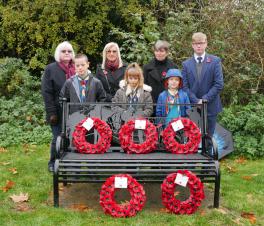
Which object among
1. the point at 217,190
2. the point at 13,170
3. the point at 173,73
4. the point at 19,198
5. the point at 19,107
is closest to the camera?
the point at 217,190

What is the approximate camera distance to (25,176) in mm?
6395

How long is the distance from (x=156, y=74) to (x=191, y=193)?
1.94m

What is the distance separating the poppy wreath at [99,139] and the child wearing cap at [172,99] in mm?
778

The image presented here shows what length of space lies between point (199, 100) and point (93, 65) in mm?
5674

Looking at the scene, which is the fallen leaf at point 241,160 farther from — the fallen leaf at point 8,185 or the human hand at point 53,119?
the fallen leaf at point 8,185

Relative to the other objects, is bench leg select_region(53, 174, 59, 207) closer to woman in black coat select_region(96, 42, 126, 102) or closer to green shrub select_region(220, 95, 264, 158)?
woman in black coat select_region(96, 42, 126, 102)

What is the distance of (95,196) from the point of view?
5.60 m

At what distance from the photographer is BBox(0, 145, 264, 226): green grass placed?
4.73 meters

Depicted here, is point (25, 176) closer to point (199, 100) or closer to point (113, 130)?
point (113, 130)

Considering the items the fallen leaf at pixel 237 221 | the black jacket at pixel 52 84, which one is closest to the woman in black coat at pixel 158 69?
the black jacket at pixel 52 84

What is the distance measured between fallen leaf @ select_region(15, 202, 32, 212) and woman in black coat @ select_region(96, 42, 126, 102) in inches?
67.7

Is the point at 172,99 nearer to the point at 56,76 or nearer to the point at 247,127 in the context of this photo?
the point at 56,76

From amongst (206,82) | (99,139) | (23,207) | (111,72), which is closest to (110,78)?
(111,72)

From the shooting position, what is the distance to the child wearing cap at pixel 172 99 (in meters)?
5.89
